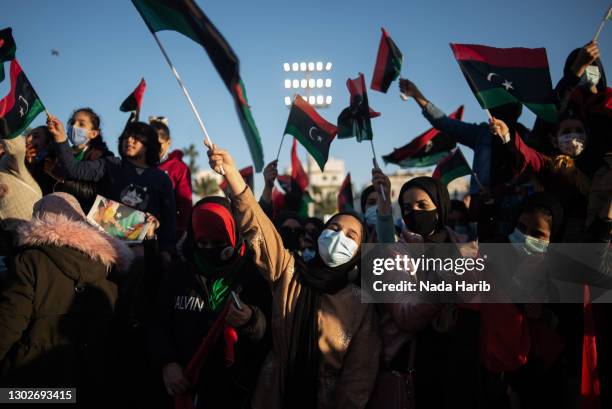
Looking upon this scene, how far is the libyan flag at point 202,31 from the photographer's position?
314 cm

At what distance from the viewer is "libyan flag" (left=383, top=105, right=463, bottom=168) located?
6426 mm

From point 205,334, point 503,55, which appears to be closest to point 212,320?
point 205,334

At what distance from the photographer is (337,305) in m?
2.96

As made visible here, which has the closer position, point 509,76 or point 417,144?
point 509,76

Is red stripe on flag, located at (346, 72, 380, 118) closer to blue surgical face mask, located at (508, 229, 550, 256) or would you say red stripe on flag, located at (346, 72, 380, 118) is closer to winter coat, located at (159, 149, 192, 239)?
winter coat, located at (159, 149, 192, 239)

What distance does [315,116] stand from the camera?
565cm

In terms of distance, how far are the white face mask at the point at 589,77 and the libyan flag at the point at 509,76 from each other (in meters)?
0.41

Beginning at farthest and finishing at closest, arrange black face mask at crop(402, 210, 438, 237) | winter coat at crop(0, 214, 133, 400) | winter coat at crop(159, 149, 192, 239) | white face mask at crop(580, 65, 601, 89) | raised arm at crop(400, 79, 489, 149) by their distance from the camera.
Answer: winter coat at crop(159, 149, 192, 239)
raised arm at crop(400, 79, 489, 149)
white face mask at crop(580, 65, 601, 89)
black face mask at crop(402, 210, 438, 237)
winter coat at crop(0, 214, 133, 400)

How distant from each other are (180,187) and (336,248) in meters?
2.82

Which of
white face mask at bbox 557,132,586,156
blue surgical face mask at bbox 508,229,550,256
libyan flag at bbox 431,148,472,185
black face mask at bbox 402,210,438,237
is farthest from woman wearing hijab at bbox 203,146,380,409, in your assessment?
libyan flag at bbox 431,148,472,185

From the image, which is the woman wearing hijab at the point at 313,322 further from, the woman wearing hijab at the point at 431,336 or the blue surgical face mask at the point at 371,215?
the blue surgical face mask at the point at 371,215

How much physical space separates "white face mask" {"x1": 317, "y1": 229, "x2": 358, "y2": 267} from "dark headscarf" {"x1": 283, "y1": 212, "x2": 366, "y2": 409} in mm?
38

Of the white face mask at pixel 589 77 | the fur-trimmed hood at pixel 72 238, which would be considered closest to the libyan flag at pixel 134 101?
the fur-trimmed hood at pixel 72 238

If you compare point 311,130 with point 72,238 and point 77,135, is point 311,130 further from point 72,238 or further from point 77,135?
point 72,238
